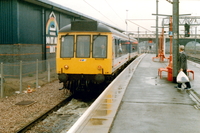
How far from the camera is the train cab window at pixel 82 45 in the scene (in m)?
12.4

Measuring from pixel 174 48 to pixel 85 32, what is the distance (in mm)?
3874

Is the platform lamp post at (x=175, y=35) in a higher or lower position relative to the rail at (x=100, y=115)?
higher

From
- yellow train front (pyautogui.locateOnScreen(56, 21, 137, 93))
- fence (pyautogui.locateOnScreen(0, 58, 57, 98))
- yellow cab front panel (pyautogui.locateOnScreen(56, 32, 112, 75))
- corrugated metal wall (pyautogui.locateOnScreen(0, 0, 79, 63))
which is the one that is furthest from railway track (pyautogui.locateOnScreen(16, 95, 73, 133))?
corrugated metal wall (pyautogui.locateOnScreen(0, 0, 79, 63))

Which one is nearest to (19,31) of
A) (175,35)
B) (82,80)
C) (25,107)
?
(82,80)

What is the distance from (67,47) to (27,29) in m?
10.3

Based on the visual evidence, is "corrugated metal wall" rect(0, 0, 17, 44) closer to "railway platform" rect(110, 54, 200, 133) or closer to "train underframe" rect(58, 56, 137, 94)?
"train underframe" rect(58, 56, 137, 94)

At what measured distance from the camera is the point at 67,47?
12516 mm

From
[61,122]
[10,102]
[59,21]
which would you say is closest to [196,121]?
[61,122]

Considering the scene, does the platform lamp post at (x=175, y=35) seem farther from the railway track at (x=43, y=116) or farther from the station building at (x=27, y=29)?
the station building at (x=27, y=29)

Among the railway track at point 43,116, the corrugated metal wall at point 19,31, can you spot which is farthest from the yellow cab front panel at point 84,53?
the corrugated metal wall at point 19,31

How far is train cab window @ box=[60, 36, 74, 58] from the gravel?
1976mm

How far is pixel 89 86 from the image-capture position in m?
12.6

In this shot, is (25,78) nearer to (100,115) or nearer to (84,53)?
(84,53)

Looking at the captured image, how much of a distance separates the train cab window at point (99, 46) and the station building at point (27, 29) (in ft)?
31.5
